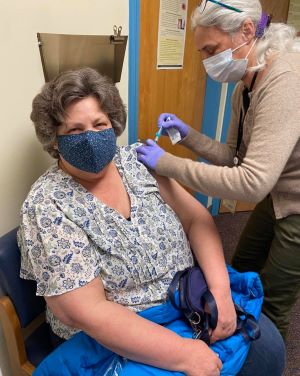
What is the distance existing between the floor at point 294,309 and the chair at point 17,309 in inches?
51.2

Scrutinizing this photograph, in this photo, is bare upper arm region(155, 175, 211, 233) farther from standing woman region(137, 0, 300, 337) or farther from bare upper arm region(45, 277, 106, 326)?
bare upper arm region(45, 277, 106, 326)

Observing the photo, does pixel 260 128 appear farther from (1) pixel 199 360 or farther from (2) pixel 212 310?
(1) pixel 199 360

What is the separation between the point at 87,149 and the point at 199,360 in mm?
734

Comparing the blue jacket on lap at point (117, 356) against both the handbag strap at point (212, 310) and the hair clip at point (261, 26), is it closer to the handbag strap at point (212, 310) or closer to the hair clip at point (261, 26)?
the handbag strap at point (212, 310)

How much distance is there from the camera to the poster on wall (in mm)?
1838

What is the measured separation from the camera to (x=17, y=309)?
3.57 ft

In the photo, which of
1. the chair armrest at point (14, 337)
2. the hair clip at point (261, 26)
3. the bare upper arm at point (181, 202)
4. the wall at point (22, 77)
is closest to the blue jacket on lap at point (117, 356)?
the chair armrest at point (14, 337)

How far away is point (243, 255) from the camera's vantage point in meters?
1.71

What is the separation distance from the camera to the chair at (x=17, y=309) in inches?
41.8

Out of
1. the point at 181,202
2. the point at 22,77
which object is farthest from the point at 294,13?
the point at 22,77

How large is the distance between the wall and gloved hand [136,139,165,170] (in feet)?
1.32

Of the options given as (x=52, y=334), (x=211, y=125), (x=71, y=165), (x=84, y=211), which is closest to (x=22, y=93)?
(x=71, y=165)

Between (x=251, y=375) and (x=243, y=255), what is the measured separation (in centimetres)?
66

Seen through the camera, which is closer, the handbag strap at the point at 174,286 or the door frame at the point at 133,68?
the handbag strap at the point at 174,286
